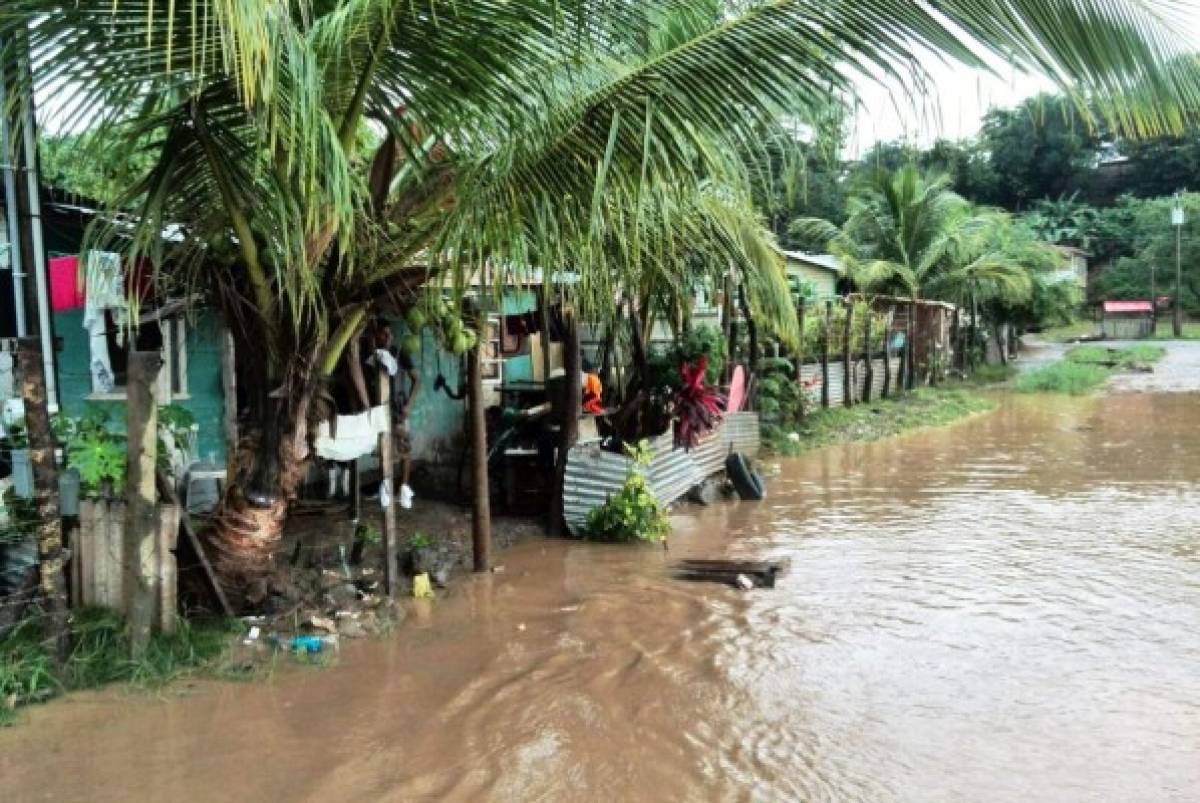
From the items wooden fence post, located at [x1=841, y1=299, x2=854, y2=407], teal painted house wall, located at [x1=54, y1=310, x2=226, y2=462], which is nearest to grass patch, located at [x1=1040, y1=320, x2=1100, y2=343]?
wooden fence post, located at [x1=841, y1=299, x2=854, y2=407]

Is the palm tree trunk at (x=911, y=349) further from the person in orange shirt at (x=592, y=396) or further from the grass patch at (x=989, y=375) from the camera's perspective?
the person in orange shirt at (x=592, y=396)

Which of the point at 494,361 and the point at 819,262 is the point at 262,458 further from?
the point at 819,262

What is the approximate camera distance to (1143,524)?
9414mm

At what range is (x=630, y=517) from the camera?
8.44 metres

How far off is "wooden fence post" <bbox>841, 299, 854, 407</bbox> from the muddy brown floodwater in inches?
336

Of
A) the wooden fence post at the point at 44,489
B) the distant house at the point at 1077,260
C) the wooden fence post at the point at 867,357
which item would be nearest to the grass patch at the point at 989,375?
the distant house at the point at 1077,260

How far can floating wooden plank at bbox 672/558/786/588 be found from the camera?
739 cm

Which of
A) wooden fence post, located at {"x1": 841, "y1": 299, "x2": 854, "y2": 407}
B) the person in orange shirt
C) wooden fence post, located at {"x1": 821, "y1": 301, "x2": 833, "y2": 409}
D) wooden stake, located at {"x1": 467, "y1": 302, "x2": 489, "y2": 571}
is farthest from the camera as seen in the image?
wooden fence post, located at {"x1": 841, "y1": 299, "x2": 854, "y2": 407}

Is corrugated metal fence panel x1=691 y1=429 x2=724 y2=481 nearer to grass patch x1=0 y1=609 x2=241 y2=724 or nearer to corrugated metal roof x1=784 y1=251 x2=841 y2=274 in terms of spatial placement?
grass patch x1=0 y1=609 x2=241 y2=724

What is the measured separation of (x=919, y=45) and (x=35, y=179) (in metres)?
4.46

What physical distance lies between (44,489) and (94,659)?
0.89 meters

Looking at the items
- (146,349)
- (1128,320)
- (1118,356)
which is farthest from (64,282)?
(1128,320)

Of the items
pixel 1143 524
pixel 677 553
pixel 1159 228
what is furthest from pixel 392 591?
pixel 1159 228

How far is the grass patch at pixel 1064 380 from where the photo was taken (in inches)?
929
